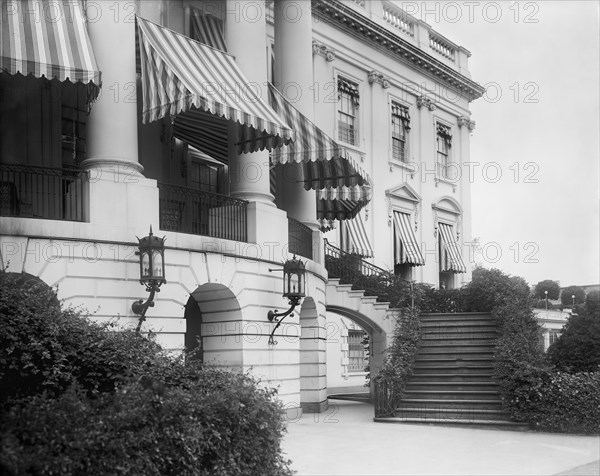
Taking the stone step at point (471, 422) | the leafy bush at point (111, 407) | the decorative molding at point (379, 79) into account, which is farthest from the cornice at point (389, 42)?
the leafy bush at point (111, 407)

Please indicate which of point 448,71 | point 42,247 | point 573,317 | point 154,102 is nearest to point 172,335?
point 42,247

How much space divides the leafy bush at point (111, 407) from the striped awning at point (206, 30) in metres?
14.9

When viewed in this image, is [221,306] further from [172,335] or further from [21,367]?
[21,367]

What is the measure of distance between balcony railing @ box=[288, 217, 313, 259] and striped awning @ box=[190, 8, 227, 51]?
6274 mm

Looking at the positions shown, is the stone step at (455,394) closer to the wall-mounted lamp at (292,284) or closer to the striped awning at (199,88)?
the wall-mounted lamp at (292,284)

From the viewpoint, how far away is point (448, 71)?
1515 inches

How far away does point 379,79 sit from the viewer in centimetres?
3391

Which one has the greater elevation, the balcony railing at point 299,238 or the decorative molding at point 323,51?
the decorative molding at point 323,51

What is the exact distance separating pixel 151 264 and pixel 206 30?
11.7 meters

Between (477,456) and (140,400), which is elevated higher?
(140,400)

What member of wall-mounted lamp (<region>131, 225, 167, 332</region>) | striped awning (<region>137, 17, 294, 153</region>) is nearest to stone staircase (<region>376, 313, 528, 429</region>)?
striped awning (<region>137, 17, 294, 153</region>)

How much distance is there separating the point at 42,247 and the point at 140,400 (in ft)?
24.3

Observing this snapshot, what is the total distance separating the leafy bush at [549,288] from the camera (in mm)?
73375

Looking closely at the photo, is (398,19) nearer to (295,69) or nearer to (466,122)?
(466,122)
